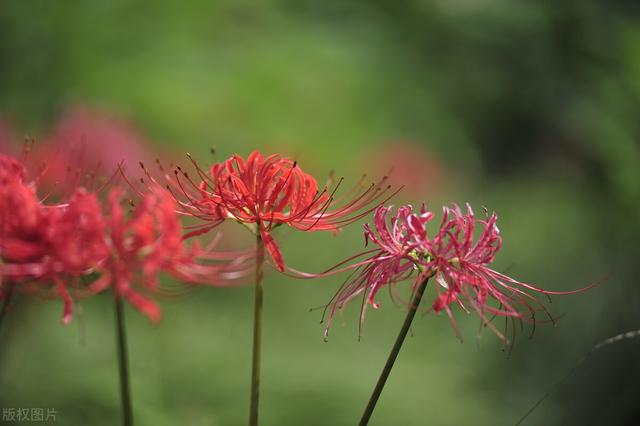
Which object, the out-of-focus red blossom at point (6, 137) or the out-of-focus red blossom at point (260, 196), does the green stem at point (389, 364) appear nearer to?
the out-of-focus red blossom at point (260, 196)

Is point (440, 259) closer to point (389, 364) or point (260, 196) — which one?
point (389, 364)

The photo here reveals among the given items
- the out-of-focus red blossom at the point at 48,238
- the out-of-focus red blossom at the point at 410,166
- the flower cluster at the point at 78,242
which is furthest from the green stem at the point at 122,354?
the out-of-focus red blossom at the point at 410,166

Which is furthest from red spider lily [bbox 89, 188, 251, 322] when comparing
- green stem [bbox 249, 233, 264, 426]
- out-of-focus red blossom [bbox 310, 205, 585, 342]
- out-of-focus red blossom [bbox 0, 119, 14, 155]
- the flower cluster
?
out-of-focus red blossom [bbox 0, 119, 14, 155]

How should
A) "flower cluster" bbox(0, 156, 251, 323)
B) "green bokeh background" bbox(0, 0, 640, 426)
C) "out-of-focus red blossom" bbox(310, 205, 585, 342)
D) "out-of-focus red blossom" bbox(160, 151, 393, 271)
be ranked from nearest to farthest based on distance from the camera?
"flower cluster" bbox(0, 156, 251, 323) < "out-of-focus red blossom" bbox(310, 205, 585, 342) < "out-of-focus red blossom" bbox(160, 151, 393, 271) < "green bokeh background" bbox(0, 0, 640, 426)

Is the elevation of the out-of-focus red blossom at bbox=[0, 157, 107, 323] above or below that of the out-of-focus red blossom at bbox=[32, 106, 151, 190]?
below

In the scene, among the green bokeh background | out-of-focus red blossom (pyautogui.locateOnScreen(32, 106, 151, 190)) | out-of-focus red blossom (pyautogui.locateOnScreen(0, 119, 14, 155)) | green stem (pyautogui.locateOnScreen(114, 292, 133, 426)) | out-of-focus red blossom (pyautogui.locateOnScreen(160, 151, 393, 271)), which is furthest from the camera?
out-of-focus red blossom (pyautogui.locateOnScreen(32, 106, 151, 190))

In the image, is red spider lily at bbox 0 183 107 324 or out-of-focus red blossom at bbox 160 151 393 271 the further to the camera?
out-of-focus red blossom at bbox 160 151 393 271

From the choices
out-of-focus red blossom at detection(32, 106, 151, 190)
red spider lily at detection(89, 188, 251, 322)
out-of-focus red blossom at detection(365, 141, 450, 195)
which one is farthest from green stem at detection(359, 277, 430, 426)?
out-of-focus red blossom at detection(365, 141, 450, 195)

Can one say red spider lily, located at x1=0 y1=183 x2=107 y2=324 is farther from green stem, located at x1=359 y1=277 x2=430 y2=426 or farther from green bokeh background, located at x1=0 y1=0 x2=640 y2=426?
green stem, located at x1=359 y1=277 x2=430 y2=426

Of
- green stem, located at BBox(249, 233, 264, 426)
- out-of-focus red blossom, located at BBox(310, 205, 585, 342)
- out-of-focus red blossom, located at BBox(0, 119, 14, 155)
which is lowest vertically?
green stem, located at BBox(249, 233, 264, 426)
